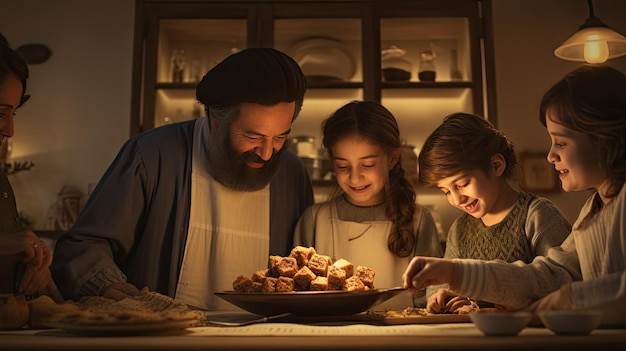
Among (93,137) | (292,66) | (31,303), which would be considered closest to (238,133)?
(292,66)

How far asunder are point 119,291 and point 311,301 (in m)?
0.59

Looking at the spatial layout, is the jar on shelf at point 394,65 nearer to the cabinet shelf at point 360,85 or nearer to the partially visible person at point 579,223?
the cabinet shelf at point 360,85

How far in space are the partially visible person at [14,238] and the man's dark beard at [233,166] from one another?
26.2 inches

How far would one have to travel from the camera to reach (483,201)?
1901 millimetres

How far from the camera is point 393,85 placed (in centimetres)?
390

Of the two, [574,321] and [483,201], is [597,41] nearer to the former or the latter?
[483,201]

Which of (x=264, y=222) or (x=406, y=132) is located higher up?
(x=406, y=132)

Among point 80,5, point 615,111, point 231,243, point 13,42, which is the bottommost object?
point 231,243

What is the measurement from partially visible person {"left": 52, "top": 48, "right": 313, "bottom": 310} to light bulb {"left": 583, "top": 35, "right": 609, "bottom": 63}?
1850 mm

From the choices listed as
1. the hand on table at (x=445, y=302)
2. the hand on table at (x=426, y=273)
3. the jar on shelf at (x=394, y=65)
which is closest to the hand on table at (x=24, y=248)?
the hand on table at (x=426, y=273)

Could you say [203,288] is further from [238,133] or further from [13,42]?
[13,42]

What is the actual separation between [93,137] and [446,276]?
10.8 ft

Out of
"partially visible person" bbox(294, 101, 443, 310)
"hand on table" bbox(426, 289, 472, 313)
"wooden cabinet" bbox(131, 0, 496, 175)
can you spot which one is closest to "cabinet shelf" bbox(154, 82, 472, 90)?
"wooden cabinet" bbox(131, 0, 496, 175)

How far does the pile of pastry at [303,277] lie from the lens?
1.62 metres
